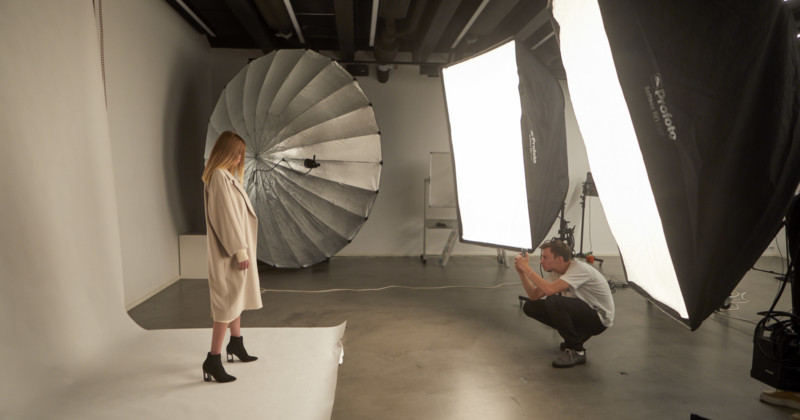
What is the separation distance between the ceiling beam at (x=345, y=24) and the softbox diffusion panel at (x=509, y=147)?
217 cm

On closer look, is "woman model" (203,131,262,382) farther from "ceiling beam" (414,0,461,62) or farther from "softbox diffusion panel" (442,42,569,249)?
"ceiling beam" (414,0,461,62)

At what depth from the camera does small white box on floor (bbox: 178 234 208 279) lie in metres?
4.62

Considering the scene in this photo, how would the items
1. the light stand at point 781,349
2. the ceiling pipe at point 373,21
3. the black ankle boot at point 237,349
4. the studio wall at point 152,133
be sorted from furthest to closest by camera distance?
the ceiling pipe at point 373,21
the studio wall at point 152,133
the black ankle boot at point 237,349
the light stand at point 781,349

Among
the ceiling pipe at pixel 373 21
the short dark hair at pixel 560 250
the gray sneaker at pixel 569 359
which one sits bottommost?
the gray sneaker at pixel 569 359

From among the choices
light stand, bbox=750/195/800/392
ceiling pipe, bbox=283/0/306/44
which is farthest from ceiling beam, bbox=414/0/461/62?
light stand, bbox=750/195/800/392

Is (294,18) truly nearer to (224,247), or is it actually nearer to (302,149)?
(302,149)

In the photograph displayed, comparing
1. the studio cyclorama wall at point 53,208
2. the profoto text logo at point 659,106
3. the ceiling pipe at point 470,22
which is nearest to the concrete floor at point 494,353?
the studio cyclorama wall at point 53,208

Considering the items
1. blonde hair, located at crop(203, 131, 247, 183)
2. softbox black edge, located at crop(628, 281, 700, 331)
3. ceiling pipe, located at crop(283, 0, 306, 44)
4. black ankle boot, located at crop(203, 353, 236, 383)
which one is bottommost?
black ankle boot, located at crop(203, 353, 236, 383)

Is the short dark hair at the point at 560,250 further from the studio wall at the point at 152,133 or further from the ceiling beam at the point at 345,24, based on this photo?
the studio wall at the point at 152,133

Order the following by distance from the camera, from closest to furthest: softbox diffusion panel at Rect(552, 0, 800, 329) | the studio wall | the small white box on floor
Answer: softbox diffusion panel at Rect(552, 0, 800, 329) → the studio wall → the small white box on floor

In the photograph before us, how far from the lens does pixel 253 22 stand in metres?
4.47

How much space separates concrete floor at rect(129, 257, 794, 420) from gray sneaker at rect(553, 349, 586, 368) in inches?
1.8

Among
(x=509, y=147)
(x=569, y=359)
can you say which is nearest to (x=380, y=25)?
(x=509, y=147)

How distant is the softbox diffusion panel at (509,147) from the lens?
1761 millimetres
